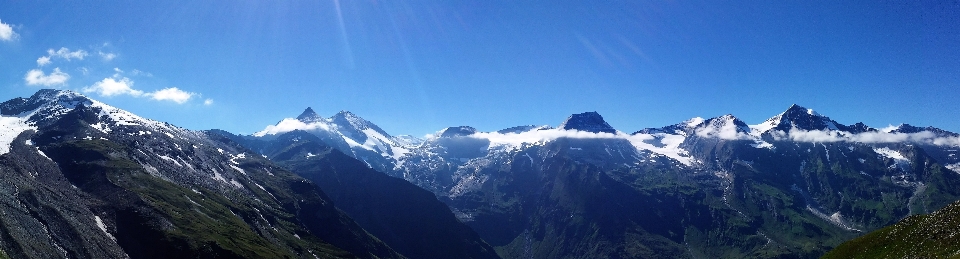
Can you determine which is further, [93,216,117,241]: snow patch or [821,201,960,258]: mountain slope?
[93,216,117,241]: snow patch

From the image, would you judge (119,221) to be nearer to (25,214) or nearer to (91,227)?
(91,227)

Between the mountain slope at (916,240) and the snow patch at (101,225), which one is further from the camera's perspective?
the snow patch at (101,225)

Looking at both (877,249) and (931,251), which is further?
(877,249)

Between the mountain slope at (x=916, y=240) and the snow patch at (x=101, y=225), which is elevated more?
the snow patch at (x=101, y=225)

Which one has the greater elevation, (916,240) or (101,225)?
(101,225)

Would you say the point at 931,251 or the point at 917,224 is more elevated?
the point at 917,224

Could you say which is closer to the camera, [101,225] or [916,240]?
[916,240]

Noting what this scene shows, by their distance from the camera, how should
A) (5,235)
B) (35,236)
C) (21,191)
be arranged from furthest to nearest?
(21,191) → (35,236) → (5,235)

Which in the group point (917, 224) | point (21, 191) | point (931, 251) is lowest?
point (931, 251)

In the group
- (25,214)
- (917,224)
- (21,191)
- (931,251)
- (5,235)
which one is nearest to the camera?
(931,251)

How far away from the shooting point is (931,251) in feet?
275

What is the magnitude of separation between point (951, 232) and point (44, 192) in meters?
250

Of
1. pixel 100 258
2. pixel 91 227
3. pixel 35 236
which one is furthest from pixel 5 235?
pixel 91 227

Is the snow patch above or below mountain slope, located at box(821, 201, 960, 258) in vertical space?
above
